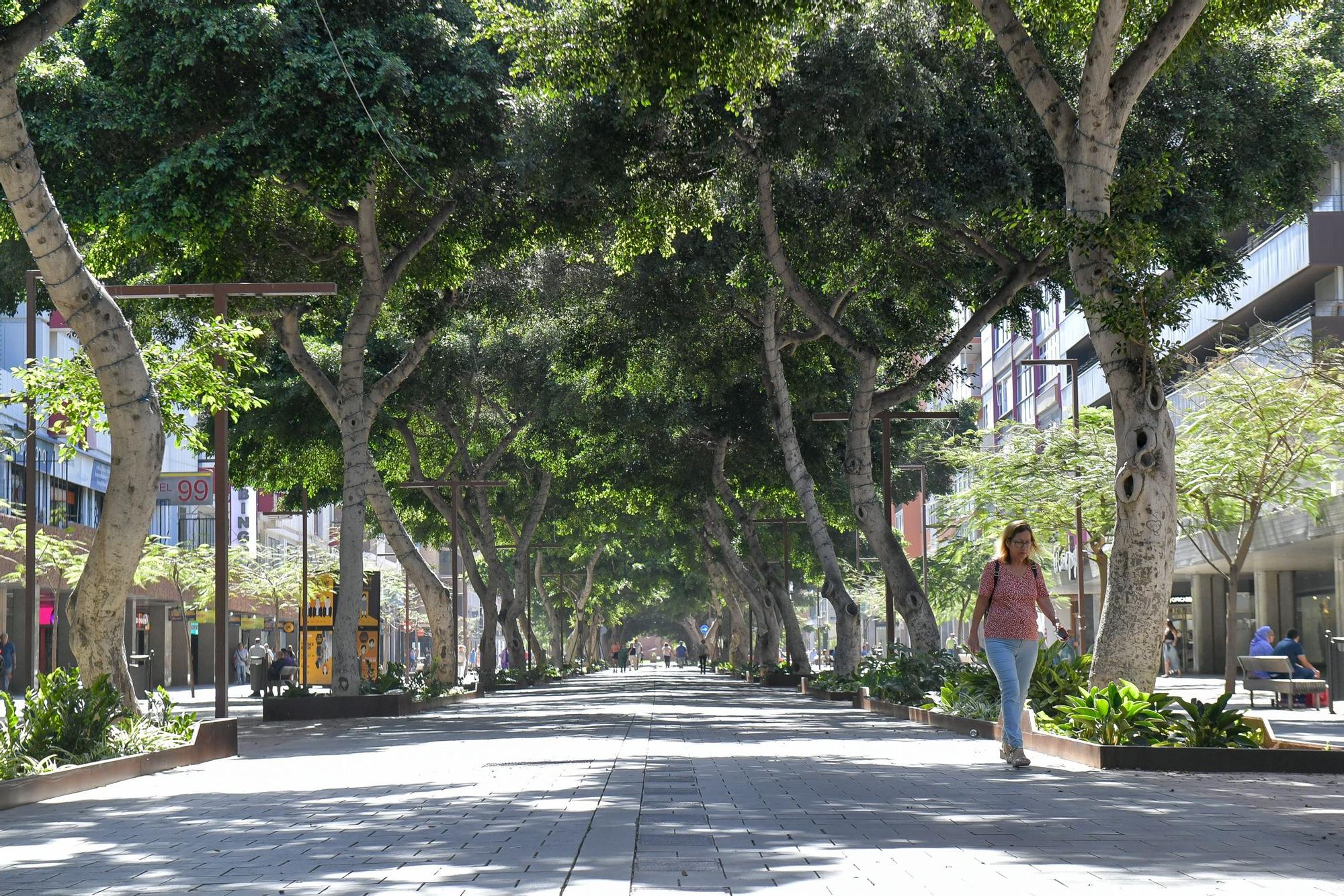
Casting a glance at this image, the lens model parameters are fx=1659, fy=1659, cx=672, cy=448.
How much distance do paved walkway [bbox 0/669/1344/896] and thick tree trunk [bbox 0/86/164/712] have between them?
1540 mm

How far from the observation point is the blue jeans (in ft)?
41.1

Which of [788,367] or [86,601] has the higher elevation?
[788,367]

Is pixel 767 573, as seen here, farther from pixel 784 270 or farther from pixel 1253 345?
pixel 1253 345

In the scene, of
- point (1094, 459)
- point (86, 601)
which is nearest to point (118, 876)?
point (86, 601)

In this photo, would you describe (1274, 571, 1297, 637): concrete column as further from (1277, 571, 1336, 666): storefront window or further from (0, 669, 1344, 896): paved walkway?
(0, 669, 1344, 896): paved walkway

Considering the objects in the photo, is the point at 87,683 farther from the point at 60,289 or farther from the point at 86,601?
the point at 60,289

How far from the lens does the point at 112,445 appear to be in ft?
46.6

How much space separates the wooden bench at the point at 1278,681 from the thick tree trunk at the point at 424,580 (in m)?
14.3

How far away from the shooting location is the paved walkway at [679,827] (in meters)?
6.97

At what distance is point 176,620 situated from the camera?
66812 millimetres

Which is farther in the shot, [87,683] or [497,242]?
[497,242]

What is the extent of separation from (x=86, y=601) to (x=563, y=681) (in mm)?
45282

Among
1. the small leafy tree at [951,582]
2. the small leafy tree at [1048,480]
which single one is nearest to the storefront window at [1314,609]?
the small leafy tree at [1048,480]

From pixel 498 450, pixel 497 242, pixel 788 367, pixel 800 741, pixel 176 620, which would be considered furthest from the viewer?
pixel 176 620
